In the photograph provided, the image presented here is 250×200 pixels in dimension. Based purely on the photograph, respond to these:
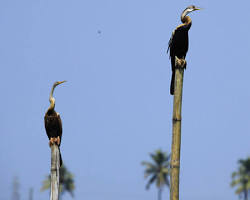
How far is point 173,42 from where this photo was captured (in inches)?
393

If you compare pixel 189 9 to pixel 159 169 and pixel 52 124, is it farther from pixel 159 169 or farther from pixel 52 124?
pixel 159 169

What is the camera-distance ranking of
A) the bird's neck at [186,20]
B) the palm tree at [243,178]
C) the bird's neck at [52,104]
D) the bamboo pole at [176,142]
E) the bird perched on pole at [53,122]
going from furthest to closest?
the palm tree at [243,178] < the bird perched on pole at [53,122] < the bird's neck at [52,104] < the bird's neck at [186,20] < the bamboo pole at [176,142]

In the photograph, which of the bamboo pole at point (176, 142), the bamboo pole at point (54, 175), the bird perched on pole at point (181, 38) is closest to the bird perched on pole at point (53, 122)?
the bamboo pole at point (54, 175)

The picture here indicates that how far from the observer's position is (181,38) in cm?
994

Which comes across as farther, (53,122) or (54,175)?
(53,122)

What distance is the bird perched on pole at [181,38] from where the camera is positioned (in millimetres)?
9625

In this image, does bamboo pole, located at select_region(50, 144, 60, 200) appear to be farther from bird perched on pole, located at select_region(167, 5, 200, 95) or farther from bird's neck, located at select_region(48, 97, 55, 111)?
bird perched on pole, located at select_region(167, 5, 200, 95)

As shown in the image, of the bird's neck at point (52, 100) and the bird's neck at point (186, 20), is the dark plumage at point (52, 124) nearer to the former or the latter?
the bird's neck at point (52, 100)

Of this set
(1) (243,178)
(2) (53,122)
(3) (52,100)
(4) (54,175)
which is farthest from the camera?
(1) (243,178)

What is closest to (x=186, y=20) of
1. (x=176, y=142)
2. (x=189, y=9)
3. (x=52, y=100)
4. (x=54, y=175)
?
(x=189, y=9)

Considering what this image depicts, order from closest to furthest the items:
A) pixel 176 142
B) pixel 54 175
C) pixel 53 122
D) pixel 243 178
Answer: pixel 176 142 → pixel 54 175 → pixel 53 122 → pixel 243 178

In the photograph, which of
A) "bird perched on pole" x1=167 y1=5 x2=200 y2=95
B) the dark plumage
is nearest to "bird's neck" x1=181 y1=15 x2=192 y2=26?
"bird perched on pole" x1=167 y1=5 x2=200 y2=95

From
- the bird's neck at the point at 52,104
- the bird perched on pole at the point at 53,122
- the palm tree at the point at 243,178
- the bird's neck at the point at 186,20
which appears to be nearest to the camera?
the bird's neck at the point at 186,20

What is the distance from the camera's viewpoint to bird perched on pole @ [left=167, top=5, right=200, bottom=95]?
9625mm
